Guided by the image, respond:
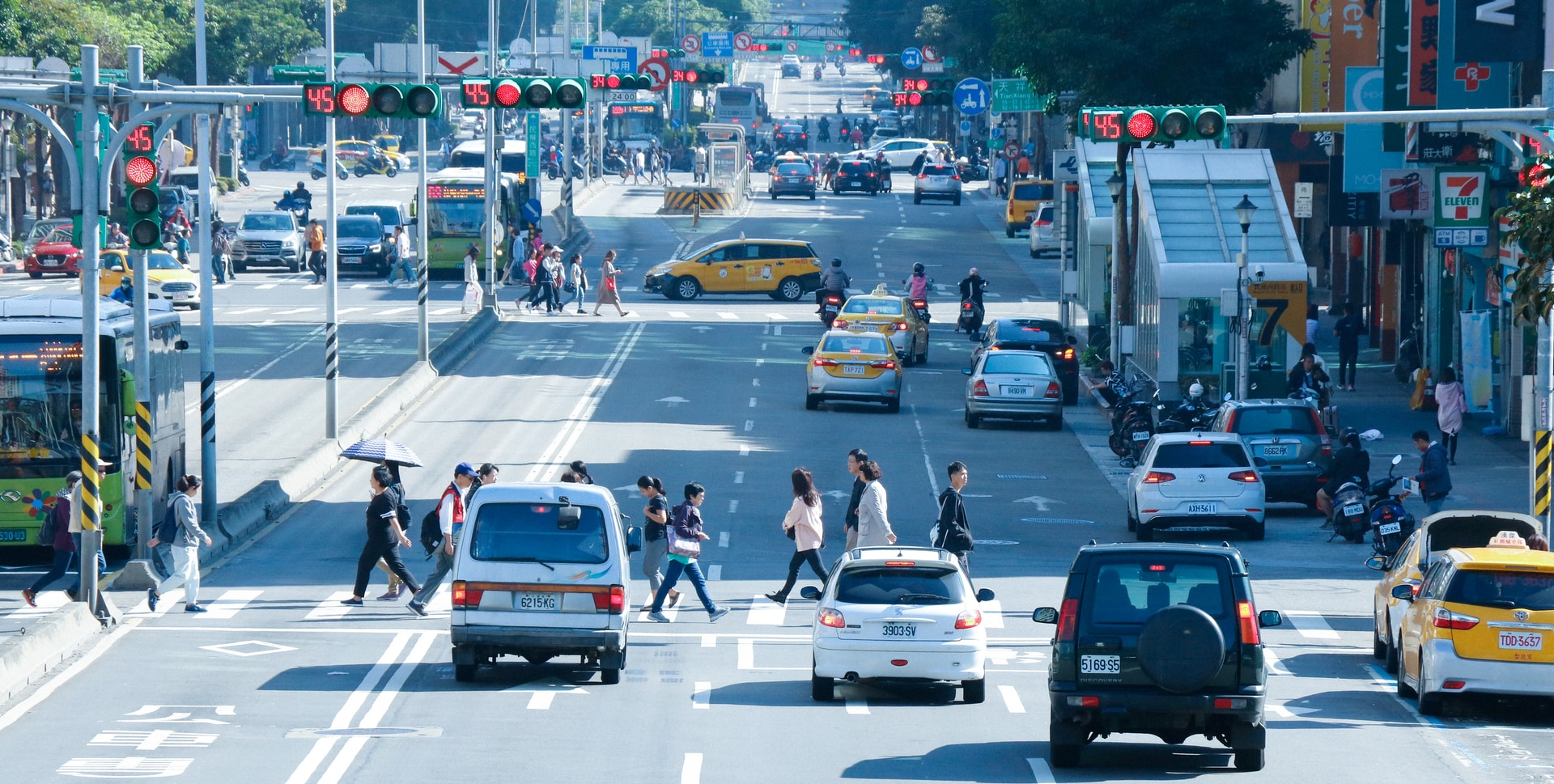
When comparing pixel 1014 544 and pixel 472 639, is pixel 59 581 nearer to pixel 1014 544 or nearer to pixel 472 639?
pixel 472 639

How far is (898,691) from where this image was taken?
19.2m

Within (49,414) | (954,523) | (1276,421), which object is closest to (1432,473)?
(1276,421)

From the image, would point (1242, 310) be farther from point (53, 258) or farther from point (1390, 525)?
point (53, 258)

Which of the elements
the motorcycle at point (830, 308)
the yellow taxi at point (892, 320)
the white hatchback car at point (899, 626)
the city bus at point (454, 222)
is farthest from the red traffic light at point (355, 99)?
the city bus at point (454, 222)

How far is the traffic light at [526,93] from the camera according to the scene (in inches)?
990

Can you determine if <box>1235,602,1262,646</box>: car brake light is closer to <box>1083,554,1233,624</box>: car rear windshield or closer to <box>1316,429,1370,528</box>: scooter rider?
<box>1083,554,1233,624</box>: car rear windshield

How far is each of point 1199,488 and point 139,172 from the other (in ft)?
46.5

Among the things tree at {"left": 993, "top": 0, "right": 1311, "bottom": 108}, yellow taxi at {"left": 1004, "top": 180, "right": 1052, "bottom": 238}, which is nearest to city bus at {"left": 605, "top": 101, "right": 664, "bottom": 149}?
yellow taxi at {"left": 1004, "top": 180, "right": 1052, "bottom": 238}

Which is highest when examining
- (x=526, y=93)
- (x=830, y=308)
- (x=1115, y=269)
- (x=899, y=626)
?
(x=526, y=93)

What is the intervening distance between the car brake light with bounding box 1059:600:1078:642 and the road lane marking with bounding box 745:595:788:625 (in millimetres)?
8188

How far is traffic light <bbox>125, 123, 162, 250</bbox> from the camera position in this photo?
2264 cm

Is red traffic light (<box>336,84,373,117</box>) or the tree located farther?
the tree

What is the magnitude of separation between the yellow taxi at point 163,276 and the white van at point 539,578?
38.1m

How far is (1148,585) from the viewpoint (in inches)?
598
